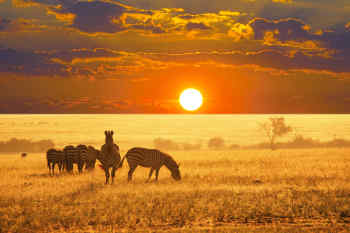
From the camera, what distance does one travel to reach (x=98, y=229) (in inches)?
475

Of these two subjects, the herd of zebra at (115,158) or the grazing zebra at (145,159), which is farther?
the grazing zebra at (145,159)

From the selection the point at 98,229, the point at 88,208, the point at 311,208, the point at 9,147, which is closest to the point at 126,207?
the point at 88,208

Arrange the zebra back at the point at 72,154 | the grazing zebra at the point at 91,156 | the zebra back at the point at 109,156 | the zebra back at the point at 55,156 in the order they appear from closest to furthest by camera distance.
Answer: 1. the zebra back at the point at 109,156
2. the zebra back at the point at 72,154
3. the zebra back at the point at 55,156
4. the grazing zebra at the point at 91,156

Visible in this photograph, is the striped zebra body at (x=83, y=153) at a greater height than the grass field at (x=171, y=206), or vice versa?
the striped zebra body at (x=83, y=153)

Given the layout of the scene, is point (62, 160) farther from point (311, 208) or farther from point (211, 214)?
point (311, 208)

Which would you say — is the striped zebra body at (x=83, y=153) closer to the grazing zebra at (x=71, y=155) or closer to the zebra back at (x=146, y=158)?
the grazing zebra at (x=71, y=155)

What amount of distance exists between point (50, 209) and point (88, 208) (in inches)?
59.0

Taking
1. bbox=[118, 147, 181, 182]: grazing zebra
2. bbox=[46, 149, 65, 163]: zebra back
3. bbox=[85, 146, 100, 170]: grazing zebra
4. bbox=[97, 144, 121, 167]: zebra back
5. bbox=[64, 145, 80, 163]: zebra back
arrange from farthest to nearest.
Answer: bbox=[85, 146, 100, 170]: grazing zebra, bbox=[46, 149, 65, 163]: zebra back, bbox=[64, 145, 80, 163]: zebra back, bbox=[118, 147, 181, 182]: grazing zebra, bbox=[97, 144, 121, 167]: zebra back

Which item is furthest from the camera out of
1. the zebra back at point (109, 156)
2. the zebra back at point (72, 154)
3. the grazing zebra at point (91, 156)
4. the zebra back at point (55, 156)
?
the grazing zebra at point (91, 156)

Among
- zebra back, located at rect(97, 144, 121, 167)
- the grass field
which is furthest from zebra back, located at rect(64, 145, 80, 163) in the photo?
zebra back, located at rect(97, 144, 121, 167)

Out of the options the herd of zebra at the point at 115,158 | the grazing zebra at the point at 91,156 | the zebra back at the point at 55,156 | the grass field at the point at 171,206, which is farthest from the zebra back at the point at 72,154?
the grass field at the point at 171,206

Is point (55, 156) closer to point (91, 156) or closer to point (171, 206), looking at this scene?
point (91, 156)

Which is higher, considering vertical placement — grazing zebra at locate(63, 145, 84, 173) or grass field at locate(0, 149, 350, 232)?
grazing zebra at locate(63, 145, 84, 173)

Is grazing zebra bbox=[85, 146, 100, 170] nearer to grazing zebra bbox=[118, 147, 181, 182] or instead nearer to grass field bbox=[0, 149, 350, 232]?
grass field bbox=[0, 149, 350, 232]
